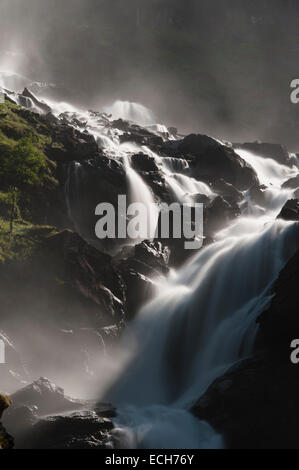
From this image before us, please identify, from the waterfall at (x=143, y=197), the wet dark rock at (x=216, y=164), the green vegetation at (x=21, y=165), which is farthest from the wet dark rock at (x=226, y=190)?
the green vegetation at (x=21, y=165)

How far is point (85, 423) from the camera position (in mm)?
24656

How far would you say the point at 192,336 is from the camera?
111ft

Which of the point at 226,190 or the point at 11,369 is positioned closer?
the point at 11,369

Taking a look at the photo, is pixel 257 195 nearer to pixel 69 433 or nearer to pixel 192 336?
pixel 192 336

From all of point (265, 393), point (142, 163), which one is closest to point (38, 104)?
point (142, 163)

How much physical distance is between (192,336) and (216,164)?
1447 inches

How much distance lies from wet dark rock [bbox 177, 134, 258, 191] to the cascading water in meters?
22.9

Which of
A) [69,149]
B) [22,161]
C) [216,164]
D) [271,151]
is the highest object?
[271,151]

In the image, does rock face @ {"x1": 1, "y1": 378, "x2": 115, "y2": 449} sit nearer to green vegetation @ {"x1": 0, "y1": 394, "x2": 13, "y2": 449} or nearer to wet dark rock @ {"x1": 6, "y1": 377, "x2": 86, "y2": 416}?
wet dark rock @ {"x1": 6, "y1": 377, "x2": 86, "y2": 416}

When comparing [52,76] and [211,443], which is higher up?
[52,76]

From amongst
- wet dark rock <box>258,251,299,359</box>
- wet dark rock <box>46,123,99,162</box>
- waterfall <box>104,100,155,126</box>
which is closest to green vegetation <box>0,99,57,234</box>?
wet dark rock <box>46,123,99,162</box>
